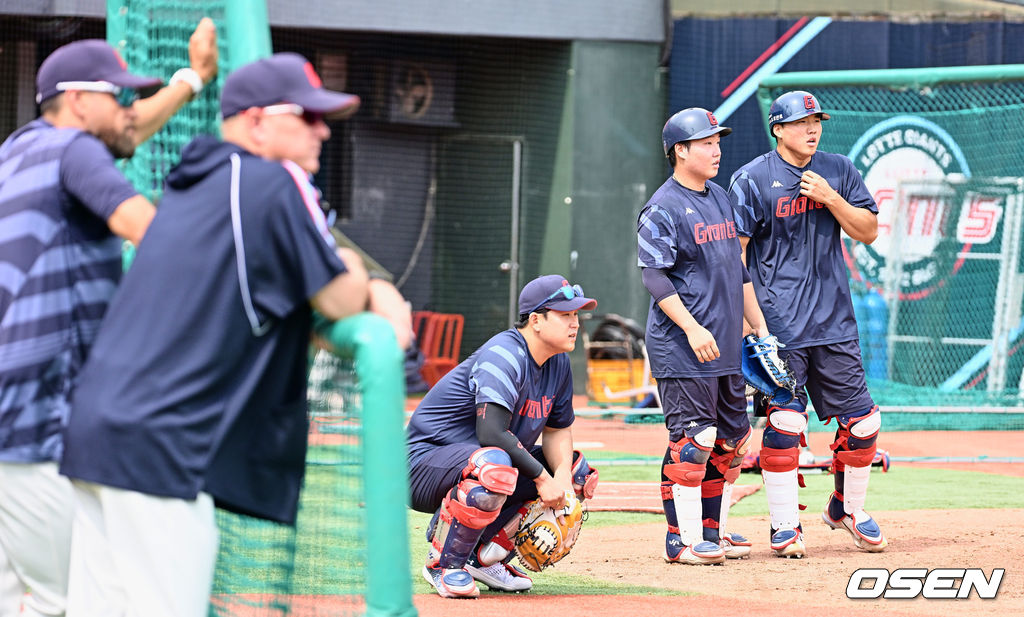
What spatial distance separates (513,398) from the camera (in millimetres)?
5449

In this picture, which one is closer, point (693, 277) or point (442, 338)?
point (693, 277)

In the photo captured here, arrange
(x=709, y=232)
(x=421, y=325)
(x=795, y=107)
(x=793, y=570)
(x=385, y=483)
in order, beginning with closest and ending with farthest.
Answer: (x=385, y=483) → (x=793, y=570) → (x=709, y=232) → (x=795, y=107) → (x=421, y=325)

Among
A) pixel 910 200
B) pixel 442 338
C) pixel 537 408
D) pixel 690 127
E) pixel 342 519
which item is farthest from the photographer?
pixel 442 338

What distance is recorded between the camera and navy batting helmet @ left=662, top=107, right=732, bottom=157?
6.36m

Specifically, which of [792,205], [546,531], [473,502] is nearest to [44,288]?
[473,502]

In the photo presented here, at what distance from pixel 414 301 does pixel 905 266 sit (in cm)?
715

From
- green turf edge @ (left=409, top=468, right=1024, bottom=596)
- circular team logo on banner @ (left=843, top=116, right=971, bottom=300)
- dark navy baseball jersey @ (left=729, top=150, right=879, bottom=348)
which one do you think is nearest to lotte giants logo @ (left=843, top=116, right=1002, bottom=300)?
circular team logo on banner @ (left=843, top=116, right=971, bottom=300)

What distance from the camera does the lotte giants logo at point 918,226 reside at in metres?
13.5

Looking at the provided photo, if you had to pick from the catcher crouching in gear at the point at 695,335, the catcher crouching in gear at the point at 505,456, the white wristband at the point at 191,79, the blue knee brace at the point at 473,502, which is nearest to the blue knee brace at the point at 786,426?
the catcher crouching in gear at the point at 695,335

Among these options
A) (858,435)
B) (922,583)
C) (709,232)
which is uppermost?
(709,232)

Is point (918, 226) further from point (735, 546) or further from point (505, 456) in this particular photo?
point (505, 456)

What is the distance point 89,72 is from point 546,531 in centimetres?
288

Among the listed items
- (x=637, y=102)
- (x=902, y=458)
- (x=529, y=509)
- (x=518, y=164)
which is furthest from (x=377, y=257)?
(x=529, y=509)

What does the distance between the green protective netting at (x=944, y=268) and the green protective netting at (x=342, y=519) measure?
32.5ft
